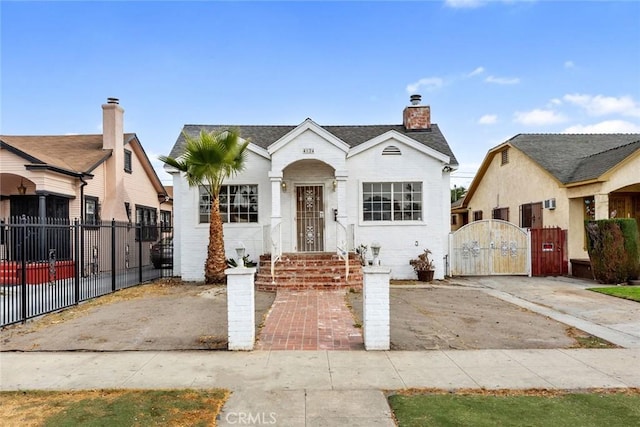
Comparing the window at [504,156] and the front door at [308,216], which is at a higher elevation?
the window at [504,156]

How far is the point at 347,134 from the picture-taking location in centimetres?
1788

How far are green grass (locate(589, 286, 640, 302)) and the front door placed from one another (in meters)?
8.95

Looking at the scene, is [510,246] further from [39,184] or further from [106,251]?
[39,184]

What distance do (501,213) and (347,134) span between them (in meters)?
10.1

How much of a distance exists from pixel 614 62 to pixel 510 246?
7.28 metres

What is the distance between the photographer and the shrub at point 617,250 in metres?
13.6

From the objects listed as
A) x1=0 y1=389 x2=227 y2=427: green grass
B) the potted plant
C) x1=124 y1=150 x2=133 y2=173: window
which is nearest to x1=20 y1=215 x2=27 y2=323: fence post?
x1=0 y1=389 x2=227 y2=427: green grass

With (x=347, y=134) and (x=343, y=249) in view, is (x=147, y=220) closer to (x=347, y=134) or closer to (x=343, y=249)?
(x=347, y=134)

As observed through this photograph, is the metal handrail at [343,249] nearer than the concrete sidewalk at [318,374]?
No

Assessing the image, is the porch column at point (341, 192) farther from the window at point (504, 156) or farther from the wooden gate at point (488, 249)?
the window at point (504, 156)

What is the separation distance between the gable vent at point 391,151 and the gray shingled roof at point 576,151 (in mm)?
7068

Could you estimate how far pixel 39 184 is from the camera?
1433 centimetres

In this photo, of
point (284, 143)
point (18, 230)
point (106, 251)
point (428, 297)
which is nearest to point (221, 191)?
point (284, 143)

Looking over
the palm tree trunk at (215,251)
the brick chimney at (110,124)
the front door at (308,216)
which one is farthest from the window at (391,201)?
the brick chimney at (110,124)
